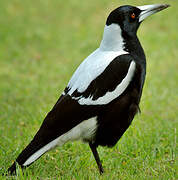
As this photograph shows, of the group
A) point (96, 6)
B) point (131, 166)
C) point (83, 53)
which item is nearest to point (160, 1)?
point (96, 6)

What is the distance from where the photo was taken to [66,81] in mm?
5816

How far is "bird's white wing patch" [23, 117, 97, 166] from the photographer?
292cm

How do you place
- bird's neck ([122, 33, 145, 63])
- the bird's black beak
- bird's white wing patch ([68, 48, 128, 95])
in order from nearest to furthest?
bird's white wing patch ([68, 48, 128, 95])
bird's neck ([122, 33, 145, 63])
the bird's black beak

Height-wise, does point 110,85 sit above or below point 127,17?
below

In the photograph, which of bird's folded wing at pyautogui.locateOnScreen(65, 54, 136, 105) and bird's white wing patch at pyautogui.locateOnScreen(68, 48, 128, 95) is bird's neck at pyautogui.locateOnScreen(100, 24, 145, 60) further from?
bird's folded wing at pyautogui.locateOnScreen(65, 54, 136, 105)

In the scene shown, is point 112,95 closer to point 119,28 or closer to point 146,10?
point 119,28

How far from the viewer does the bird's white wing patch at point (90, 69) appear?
113 inches

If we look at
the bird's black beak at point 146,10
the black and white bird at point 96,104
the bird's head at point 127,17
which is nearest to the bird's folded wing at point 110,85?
the black and white bird at point 96,104

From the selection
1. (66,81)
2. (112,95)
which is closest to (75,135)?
(112,95)

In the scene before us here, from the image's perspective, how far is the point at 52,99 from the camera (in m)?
5.16

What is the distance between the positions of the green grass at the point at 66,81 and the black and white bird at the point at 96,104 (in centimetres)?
26

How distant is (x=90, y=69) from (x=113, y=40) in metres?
0.34

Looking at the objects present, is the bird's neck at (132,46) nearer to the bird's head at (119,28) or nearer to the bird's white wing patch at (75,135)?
the bird's head at (119,28)

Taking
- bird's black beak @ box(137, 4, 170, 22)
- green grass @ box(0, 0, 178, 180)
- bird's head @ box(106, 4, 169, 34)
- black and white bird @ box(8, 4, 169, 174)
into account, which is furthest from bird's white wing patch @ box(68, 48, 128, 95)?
green grass @ box(0, 0, 178, 180)
